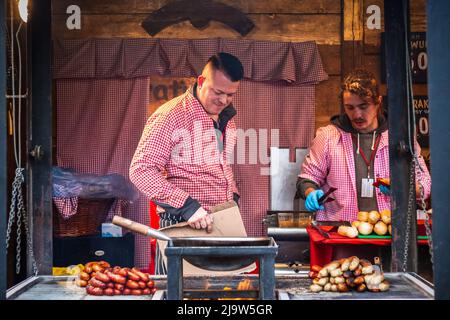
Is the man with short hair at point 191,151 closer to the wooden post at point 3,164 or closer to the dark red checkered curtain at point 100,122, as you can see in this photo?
the dark red checkered curtain at point 100,122

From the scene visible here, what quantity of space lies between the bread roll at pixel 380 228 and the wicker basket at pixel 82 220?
3.11 m

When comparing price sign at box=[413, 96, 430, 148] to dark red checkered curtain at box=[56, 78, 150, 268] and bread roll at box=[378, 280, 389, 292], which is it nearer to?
dark red checkered curtain at box=[56, 78, 150, 268]

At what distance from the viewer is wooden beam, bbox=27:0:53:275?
4441 millimetres

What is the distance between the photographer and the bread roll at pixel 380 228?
538 centimetres

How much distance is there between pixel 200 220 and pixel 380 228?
155 centimetres

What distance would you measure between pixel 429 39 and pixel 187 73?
4459 millimetres

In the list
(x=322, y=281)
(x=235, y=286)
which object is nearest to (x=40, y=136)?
(x=235, y=286)

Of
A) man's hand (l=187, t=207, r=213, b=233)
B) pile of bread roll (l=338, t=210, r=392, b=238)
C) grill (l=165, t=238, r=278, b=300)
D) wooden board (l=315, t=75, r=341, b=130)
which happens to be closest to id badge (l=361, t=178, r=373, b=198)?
pile of bread roll (l=338, t=210, r=392, b=238)

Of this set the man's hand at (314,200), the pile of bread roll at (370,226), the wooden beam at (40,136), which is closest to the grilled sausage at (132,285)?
the wooden beam at (40,136)

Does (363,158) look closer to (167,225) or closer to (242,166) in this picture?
(242,166)

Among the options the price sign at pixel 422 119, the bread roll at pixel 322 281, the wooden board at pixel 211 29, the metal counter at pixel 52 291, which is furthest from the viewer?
the price sign at pixel 422 119

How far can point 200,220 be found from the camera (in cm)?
572

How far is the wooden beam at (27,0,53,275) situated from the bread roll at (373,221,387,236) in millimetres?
2649
